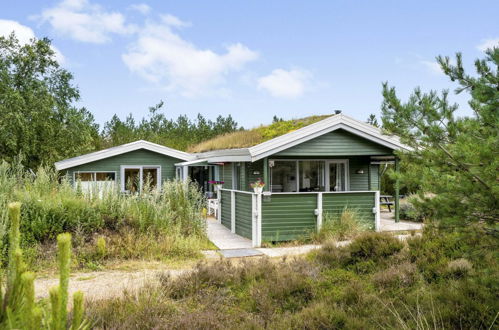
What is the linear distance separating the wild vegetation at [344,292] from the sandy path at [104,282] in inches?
18.4

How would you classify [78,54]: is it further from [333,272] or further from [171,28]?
[333,272]

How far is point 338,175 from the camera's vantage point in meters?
14.7

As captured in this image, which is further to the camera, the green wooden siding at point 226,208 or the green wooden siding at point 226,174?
the green wooden siding at point 226,174

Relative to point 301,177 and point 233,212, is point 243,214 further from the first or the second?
point 301,177

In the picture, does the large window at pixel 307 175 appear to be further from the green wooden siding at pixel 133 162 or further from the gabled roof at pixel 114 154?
the green wooden siding at pixel 133 162

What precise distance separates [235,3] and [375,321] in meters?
11.0

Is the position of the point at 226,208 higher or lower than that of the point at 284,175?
lower

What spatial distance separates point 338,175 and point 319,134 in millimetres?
3500

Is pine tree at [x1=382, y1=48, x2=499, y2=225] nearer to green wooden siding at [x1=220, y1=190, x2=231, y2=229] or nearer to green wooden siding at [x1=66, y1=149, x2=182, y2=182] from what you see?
green wooden siding at [x1=220, y1=190, x2=231, y2=229]

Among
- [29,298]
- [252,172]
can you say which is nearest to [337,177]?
[252,172]

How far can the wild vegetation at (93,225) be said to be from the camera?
7.78m

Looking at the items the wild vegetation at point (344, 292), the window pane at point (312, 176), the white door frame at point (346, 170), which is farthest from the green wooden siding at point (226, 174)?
the wild vegetation at point (344, 292)

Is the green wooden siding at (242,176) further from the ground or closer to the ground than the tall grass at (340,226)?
further from the ground

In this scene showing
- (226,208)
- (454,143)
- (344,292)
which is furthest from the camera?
(226,208)
